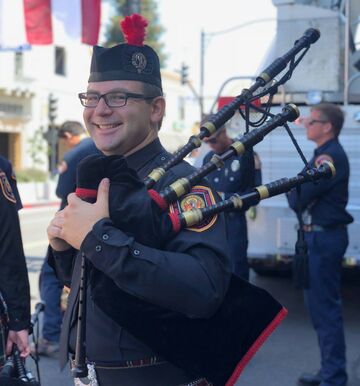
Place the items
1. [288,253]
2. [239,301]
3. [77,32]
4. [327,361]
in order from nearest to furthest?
[239,301]
[327,361]
[288,253]
[77,32]

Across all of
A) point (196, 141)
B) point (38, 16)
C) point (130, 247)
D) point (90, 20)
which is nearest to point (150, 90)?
point (196, 141)

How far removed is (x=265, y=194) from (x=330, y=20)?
503 cm

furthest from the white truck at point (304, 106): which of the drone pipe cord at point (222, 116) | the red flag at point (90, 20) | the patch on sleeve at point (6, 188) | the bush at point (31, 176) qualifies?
the bush at point (31, 176)

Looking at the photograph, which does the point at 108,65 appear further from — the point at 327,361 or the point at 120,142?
the point at 327,361

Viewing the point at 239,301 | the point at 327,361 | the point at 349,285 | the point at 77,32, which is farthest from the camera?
the point at 77,32

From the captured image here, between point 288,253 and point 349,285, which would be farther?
point 349,285

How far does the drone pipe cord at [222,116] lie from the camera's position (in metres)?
1.94

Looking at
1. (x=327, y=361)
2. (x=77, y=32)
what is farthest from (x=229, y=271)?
(x=77, y=32)

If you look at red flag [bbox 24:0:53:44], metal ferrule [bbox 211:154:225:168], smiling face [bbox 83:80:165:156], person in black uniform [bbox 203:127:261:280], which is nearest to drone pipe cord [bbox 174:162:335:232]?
metal ferrule [bbox 211:154:225:168]

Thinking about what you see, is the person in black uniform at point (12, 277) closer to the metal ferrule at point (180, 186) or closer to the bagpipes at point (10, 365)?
the bagpipes at point (10, 365)

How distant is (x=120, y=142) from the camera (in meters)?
2.03

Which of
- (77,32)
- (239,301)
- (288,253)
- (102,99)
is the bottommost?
(288,253)

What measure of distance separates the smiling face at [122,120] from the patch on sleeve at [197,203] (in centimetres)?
29

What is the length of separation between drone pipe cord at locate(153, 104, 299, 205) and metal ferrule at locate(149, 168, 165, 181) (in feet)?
0.22
